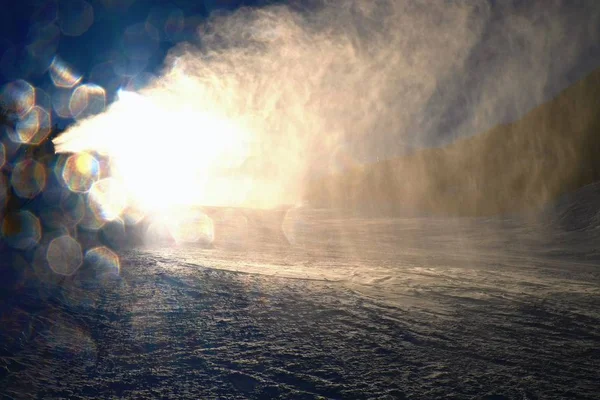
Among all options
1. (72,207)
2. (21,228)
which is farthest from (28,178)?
(21,228)

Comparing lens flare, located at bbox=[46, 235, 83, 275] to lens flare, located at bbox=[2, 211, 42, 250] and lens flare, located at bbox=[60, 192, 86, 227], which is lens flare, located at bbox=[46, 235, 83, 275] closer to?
lens flare, located at bbox=[2, 211, 42, 250]

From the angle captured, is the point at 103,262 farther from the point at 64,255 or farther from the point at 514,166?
the point at 514,166

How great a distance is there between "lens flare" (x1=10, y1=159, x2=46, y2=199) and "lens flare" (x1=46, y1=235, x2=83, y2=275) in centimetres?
157

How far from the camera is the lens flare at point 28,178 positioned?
392 inches

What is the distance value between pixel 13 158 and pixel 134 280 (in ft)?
19.3

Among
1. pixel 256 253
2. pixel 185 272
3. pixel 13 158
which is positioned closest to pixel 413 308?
pixel 185 272

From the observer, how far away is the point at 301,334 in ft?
12.9

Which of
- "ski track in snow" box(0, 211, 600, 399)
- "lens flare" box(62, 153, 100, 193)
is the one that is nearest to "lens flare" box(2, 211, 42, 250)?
"lens flare" box(62, 153, 100, 193)

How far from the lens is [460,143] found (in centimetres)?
4631

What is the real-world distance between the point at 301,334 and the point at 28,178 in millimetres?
8557

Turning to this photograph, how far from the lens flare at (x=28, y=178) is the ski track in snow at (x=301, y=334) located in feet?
13.1

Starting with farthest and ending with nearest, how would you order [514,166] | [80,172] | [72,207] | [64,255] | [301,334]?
[514,166] → [80,172] → [72,207] → [64,255] → [301,334]

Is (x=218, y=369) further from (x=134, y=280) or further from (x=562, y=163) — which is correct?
(x=562, y=163)

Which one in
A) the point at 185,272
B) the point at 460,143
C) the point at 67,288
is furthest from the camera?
the point at 460,143
